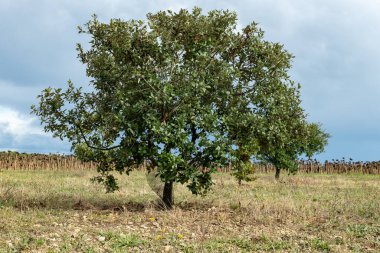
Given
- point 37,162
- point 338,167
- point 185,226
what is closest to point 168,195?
point 185,226

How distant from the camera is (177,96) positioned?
15328 millimetres

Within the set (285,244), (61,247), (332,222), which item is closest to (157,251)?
(61,247)

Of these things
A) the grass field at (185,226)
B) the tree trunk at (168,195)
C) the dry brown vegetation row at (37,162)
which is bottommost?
the grass field at (185,226)

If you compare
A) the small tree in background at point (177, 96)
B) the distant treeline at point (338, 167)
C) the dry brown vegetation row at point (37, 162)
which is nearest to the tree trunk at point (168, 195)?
the small tree in background at point (177, 96)

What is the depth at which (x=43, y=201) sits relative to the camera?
1803cm

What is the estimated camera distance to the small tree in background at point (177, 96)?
15273 mm

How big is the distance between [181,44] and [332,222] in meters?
8.01

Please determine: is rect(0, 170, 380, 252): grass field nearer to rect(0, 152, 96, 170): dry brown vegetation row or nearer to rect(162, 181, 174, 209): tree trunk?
rect(162, 181, 174, 209): tree trunk

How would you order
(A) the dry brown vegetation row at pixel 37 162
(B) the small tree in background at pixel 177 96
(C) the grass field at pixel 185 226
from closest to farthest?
(C) the grass field at pixel 185 226
(B) the small tree in background at pixel 177 96
(A) the dry brown vegetation row at pixel 37 162

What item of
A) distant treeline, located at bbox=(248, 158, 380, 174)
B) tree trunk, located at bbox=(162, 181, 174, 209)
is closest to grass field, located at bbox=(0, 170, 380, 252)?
tree trunk, located at bbox=(162, 181, 174, 209)

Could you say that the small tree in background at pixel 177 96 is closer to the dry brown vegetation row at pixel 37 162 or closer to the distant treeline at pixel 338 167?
the dry brown vegetation row at pixel 37 162

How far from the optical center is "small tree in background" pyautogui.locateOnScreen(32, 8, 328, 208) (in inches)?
601

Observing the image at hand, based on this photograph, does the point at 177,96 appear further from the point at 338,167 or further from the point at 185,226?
the point at 338,167

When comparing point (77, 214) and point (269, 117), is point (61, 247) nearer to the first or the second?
point (77, 214)
